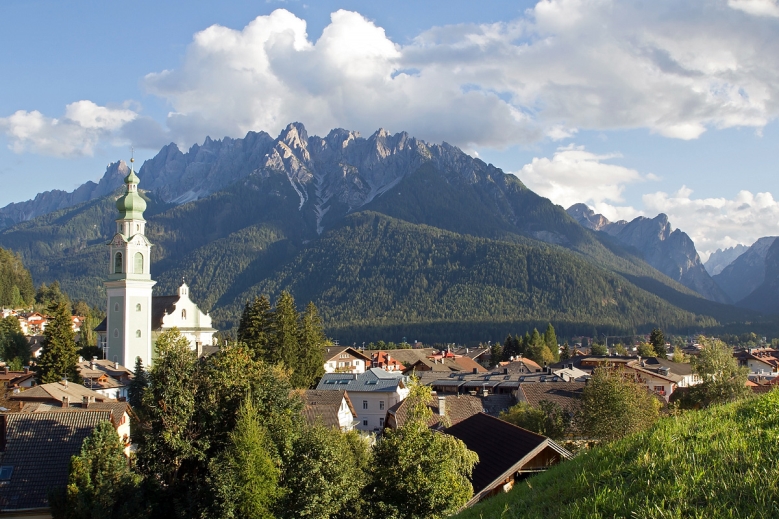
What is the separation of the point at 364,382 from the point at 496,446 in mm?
41910

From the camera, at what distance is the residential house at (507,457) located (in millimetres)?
22172

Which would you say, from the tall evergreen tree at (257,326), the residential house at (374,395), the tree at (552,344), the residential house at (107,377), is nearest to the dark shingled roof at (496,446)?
the residential house at (374,395)

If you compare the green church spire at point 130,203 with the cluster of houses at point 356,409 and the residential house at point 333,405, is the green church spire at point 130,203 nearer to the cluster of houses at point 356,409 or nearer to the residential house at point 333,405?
the cluster of houses at point 356,409

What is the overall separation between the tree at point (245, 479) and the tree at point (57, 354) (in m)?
38.5

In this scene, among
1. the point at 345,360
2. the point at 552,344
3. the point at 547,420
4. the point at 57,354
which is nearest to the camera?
the point at 547,420

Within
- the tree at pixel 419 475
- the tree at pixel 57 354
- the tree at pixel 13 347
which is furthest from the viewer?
the tree at pixel 13 347

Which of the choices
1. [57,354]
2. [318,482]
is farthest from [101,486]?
[57,354]

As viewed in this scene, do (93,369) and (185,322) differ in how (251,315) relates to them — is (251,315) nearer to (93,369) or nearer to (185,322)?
(93,369)

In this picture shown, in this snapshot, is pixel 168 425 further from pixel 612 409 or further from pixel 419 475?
pixel 612 409

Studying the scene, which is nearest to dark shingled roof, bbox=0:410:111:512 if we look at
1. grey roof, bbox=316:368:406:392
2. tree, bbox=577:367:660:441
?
tree, bbox=577:367:660:441

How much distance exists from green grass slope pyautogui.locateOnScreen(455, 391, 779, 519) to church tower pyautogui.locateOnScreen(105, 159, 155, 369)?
238ft

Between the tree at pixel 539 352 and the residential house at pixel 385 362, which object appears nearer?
the residential house at pixel 385 362

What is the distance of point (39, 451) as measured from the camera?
90.2 feet

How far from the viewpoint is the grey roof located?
65.3 m
